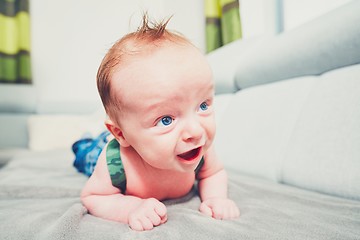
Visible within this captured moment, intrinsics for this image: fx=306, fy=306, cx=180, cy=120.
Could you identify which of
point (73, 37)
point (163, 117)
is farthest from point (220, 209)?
point (73, 37)

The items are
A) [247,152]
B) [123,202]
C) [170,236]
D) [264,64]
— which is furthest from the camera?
[264,64]

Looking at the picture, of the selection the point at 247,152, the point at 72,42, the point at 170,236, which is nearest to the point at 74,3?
the point at 72,42

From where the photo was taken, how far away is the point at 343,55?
1.03 m

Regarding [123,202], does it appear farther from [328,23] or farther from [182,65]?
[328,23]

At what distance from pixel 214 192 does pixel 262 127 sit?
549 millimetres

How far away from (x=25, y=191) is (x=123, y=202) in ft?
1.31

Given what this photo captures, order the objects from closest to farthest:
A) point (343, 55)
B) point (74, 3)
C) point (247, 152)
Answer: point (343, 55)
point (247, 152)
point (74, 3)

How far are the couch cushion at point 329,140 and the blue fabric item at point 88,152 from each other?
682mm

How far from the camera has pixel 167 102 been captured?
1.98 feet

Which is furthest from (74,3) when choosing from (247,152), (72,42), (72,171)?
(247,152)

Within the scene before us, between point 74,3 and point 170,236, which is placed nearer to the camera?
point 170,236

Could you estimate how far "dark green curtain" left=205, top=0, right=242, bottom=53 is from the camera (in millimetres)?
2158

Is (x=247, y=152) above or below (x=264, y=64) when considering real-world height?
below

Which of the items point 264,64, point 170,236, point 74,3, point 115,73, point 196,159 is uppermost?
point 74,3
